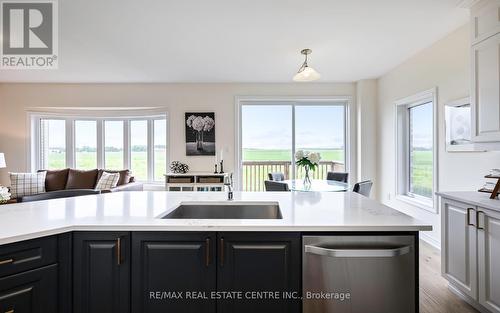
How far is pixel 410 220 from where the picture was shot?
4.28ft

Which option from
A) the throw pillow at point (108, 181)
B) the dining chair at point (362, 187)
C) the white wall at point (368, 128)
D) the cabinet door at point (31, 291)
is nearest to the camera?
the cabinet door at point (31, 291)

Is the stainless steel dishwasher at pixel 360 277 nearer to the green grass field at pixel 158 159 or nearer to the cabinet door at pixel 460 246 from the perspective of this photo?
the cabinet door at pixel 460 246

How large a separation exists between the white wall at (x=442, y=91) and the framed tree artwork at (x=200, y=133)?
3.30 meters

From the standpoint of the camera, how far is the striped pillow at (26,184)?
13.9 ft

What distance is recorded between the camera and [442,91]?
3057mm

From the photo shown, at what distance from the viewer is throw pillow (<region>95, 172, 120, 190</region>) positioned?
14.2 ft

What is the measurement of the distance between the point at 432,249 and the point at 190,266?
10.9 feet

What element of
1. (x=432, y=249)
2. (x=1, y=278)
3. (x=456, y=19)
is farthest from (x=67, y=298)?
(x=456, y=19)

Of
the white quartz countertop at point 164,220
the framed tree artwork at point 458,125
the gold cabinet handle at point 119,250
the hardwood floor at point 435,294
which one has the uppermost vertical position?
the framed tree artwork at point 458,125

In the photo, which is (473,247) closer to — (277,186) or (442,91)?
(277,186)

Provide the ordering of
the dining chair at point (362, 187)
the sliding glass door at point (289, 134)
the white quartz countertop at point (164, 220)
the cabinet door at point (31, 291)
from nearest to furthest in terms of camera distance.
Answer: the cabinet door at point (31, 291) < the white quartz countertop at point (164, 220) < the dining chair at point (362, 187) < the sliding glass door at point (289, 134)

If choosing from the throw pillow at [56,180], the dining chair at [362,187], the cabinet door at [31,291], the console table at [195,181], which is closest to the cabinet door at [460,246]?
the dining chair at [362,187]

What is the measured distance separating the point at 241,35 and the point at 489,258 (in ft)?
10.1

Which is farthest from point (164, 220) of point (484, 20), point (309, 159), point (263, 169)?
point (263, 169)
